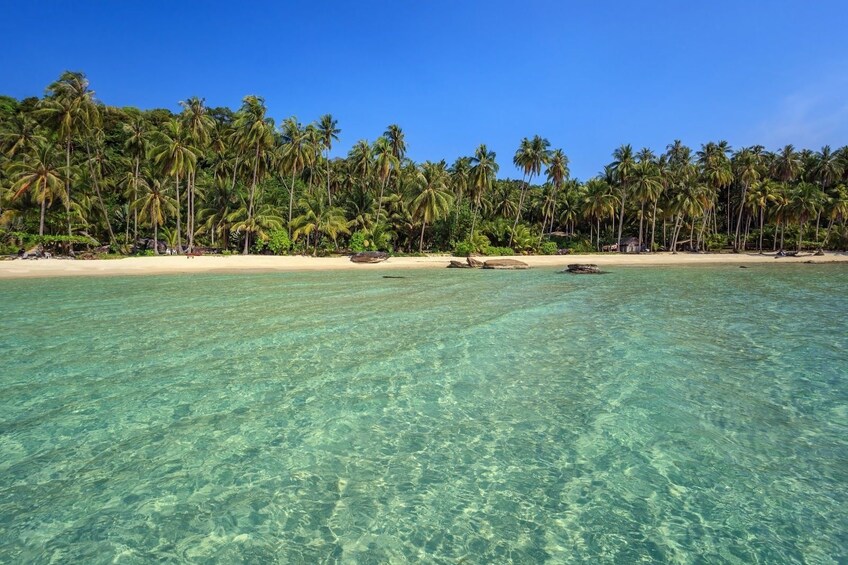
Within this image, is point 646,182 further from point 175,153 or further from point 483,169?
point 175,153

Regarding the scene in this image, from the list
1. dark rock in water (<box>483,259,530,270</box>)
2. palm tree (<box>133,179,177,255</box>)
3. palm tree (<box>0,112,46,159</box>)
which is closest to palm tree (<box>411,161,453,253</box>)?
dark rock in water (<box>483,259,530,270</box>)

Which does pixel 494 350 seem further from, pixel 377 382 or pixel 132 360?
pixel 132 360

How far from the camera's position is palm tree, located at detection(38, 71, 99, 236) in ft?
141

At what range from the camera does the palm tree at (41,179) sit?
141 feet

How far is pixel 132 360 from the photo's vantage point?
31.2ft

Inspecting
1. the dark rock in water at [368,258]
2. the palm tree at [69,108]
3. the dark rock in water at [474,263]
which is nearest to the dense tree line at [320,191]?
the palm tree at [69,108]

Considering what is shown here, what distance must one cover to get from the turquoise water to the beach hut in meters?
62.7

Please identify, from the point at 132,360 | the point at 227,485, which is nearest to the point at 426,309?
the point at 132,360

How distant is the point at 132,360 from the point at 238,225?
43.0 m

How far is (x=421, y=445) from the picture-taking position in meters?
5.87

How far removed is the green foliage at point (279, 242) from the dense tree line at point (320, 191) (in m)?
0.15

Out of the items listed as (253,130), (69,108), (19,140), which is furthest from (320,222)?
(19,140)

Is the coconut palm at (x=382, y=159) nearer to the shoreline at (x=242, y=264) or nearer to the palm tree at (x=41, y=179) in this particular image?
the shoreline at (x=242, y=264)

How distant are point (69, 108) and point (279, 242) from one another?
22.0 metres
